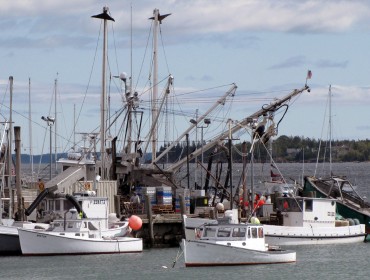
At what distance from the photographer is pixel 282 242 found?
2657 inches

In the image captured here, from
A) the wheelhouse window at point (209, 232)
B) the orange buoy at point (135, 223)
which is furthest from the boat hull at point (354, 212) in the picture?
the wheelhouse window at point (209, 232)

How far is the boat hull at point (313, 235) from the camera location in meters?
67.2

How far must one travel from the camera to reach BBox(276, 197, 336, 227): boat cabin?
227 ft

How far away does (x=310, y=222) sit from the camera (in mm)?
69562

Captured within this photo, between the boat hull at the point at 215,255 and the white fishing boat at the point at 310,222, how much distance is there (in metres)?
12.2

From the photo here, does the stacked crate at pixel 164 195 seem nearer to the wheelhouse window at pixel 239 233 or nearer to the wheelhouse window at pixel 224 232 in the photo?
A: the wheelhouse window at pixel 224 232

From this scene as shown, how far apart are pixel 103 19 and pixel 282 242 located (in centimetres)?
1675

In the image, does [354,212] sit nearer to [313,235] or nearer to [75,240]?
[313,235]

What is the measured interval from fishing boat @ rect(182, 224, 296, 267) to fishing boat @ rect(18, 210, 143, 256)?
826 centimetres

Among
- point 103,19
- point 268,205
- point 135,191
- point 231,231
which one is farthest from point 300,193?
point 231,231

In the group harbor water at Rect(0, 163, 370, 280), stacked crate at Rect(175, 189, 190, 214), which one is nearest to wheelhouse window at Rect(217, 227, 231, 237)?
harbor water at Rect(0, 163, 370, 280)

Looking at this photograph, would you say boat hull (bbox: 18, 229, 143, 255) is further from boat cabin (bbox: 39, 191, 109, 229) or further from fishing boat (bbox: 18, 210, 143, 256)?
boat cabin (bbox: 39, 191, 109, 229)

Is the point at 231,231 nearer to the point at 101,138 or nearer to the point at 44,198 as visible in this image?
the point at 44,198

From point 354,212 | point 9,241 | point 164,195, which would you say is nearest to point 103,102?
point 164,195
